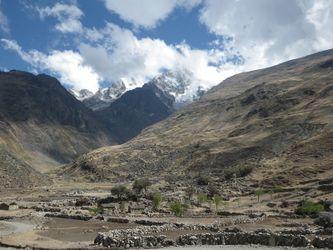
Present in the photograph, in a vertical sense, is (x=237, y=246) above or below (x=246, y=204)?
below

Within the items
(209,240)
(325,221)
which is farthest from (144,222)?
(209,240)

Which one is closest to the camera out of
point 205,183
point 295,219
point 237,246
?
point 237,246

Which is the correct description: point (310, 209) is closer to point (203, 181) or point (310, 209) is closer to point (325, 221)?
point (325, 221)

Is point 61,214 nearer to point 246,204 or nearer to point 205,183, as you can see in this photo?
point 246,204

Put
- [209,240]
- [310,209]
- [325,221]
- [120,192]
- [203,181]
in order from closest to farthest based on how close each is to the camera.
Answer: [209,240] → [325,221] → [310,209] → [120,192] → [203,181]

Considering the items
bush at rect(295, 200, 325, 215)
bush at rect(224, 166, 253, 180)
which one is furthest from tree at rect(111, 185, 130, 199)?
bush at rect(295, 200, 325, 215)

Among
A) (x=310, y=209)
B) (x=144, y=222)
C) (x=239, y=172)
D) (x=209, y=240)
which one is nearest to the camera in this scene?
(x=209, y=240)

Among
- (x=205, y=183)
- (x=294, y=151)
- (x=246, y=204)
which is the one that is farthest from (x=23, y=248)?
(x=294, y=151)

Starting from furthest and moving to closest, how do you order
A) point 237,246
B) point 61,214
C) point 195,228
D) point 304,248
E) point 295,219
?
point 61,214, point 295,219, point 195,228, point 237,246, point 304,248

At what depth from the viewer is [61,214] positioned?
98.6 m

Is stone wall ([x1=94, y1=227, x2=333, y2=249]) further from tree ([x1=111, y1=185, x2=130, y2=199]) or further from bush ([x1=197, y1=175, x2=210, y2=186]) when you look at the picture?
bush ([x1=197, y1=175, x2=210, y2=186])

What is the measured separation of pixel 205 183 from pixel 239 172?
13.3m

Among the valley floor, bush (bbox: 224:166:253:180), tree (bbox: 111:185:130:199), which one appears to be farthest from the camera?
bush (bbox: 224:166:253:180)

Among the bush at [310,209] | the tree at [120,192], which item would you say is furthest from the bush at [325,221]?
the tree at [120,192]
